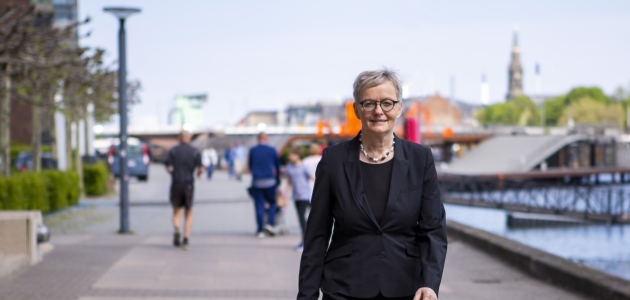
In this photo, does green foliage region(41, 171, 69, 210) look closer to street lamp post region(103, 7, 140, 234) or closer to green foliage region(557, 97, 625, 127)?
street lamp post region(103, 7, 140, 234)

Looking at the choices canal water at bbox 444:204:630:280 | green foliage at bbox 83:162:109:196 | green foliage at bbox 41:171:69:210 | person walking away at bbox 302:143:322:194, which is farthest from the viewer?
green foliage at bbox 83:162:109:196

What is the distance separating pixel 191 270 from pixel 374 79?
23.0ft

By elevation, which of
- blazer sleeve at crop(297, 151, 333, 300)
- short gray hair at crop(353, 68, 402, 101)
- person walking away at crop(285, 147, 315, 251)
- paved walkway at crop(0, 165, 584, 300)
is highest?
short gray hair at crop(353, 68, 402, 101)

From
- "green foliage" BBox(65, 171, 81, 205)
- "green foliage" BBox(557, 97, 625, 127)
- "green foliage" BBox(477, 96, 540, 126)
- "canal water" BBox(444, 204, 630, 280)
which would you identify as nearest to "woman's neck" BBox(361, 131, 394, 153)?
"canal water" BBox(444, 204, 630, 280)

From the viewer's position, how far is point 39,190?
1711 cm

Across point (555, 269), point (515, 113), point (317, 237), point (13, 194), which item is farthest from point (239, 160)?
point (515, 113)

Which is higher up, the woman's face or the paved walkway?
the woman's face

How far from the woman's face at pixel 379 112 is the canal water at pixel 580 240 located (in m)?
14.3

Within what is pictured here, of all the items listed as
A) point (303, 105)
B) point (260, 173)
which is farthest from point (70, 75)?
point (303, 105)

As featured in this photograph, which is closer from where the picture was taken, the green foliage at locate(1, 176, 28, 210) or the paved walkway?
the paved walkway

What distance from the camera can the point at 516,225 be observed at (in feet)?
102

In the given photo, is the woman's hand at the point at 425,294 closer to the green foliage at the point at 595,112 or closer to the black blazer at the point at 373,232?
the black blazer at the point at 373,232

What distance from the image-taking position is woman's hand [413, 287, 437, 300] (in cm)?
345

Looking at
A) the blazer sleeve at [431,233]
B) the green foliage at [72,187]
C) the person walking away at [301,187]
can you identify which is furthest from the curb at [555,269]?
the green foliage at [72,187]
